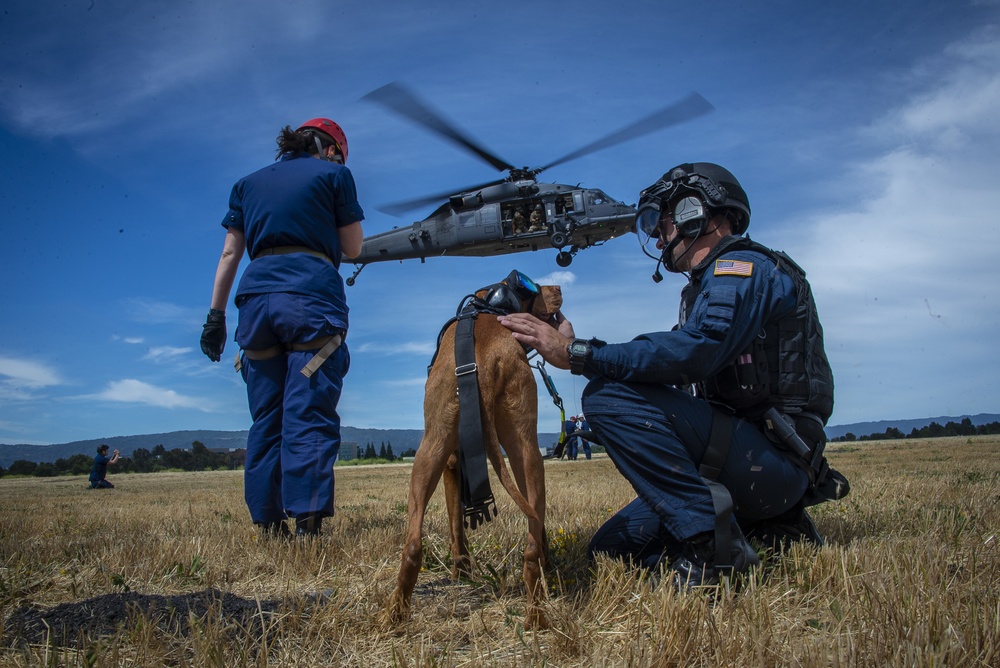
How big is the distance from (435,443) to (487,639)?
747 millimetres

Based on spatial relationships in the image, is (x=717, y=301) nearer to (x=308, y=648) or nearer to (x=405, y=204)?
(x=308, y=648)

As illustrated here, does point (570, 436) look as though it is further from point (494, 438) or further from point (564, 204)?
point (564, 204)

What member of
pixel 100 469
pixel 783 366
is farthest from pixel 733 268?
pixel 100 469

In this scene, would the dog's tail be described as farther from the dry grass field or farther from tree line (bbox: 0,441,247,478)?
tree line (bbox: 0,441,247,478)

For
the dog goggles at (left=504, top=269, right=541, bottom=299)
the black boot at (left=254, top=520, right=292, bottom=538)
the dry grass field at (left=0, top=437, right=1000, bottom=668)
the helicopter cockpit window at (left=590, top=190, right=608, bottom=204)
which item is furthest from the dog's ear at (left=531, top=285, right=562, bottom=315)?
the helicopter cockpit window at (left=590, top=190, right=608, bottom=204)

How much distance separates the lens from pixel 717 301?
2.95 metres

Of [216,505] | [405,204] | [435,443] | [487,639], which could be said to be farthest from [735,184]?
[405,204]

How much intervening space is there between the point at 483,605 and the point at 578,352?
1.17 m

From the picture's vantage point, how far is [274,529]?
416 centimetres

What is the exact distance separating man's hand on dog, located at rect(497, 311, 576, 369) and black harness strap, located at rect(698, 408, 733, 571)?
0.75 m

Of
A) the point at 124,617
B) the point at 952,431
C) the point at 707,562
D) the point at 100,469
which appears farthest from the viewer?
the point at 952,431

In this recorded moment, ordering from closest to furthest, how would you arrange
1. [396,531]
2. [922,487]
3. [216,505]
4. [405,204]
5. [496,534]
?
[496,534] → [396,531] → [922,487] → [216,505] → [405,204]

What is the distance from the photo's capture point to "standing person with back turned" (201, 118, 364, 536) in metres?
4.04

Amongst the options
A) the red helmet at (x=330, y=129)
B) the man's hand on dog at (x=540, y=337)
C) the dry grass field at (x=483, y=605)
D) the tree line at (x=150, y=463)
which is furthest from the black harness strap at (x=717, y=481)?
the tree line at (x=150, y=463)
